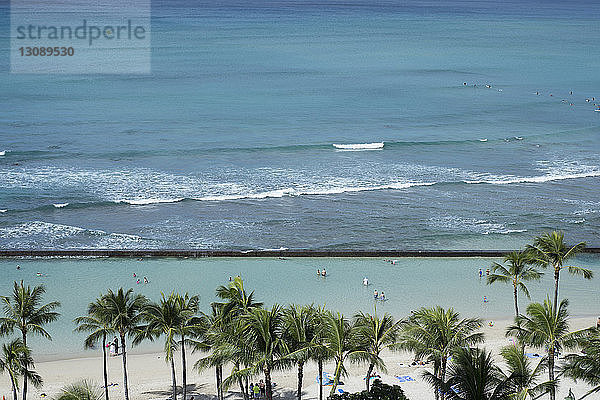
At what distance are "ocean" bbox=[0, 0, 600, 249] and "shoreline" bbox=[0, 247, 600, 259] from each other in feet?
3.83

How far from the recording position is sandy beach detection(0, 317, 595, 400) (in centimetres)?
2514

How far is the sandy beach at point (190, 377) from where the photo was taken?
25141mm

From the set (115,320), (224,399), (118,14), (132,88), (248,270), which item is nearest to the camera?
(115,320)

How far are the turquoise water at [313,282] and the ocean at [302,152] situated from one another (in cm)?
245

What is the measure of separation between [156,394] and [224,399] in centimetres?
239

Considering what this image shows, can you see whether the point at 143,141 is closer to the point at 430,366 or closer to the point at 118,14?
the point at 430,366

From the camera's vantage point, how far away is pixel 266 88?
277ft

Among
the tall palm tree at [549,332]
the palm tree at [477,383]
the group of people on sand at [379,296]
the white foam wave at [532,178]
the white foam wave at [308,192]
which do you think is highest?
the white foam wave at [532,178]

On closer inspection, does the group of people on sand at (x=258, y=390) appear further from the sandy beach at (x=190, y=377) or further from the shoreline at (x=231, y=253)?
the shoreline at (x=231, y=253)

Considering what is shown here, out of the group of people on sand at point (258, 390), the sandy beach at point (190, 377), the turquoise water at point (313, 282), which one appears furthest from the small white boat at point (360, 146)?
the group of people on sand at point (258, 390)

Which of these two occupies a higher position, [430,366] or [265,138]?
[265,138]

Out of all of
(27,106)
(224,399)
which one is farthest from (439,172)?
(27,106)

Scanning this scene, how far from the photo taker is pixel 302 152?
59.1 metres

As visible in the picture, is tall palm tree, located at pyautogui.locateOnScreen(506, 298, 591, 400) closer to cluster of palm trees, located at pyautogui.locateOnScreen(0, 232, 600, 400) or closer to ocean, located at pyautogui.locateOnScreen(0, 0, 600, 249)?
cluster of palm trees, located at pyautogui.locateOnScreen(0, 232, 600, 400)
